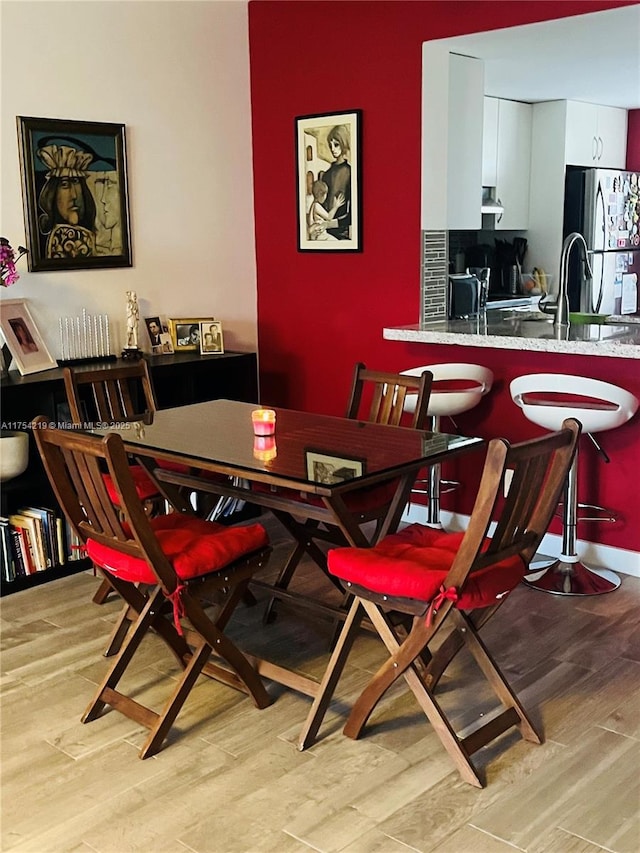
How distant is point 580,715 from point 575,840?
0.64m

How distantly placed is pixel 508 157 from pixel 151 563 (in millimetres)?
4744

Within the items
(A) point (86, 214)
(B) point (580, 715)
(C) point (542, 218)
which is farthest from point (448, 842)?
(C) point (542, 218)

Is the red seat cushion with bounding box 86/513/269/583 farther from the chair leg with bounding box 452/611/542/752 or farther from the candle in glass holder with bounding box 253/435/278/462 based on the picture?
the chair leg with bounding box 452/611/542/752

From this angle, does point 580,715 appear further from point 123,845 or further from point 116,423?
point 116,423

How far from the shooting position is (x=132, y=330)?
183 inches

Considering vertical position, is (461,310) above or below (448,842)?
above

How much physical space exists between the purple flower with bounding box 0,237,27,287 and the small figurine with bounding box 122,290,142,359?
641 mm

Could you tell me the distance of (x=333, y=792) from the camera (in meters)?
2.52

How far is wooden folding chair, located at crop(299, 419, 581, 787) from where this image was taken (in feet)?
8.03

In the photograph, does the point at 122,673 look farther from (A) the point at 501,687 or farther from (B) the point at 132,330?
(B) the point at 132,330

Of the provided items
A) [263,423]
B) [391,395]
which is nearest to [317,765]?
[263,423]

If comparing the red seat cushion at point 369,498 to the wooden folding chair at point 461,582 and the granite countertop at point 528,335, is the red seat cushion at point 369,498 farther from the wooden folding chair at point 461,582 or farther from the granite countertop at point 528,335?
the granite countertop at point 528,335

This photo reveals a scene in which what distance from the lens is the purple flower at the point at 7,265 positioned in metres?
3.92

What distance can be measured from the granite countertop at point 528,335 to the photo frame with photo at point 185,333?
1033 mm
